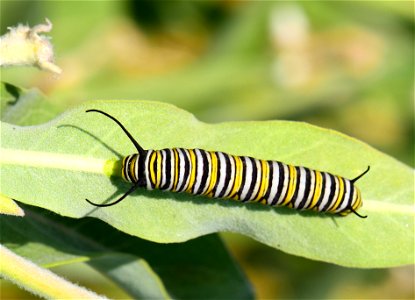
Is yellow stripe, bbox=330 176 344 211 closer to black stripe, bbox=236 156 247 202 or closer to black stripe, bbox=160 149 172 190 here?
black stripe, bbox=236 156 247 202

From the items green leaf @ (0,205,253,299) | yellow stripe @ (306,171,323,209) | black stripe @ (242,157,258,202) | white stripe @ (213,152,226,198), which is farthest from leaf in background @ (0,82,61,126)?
yellow stripe @ (306,171,323,209)

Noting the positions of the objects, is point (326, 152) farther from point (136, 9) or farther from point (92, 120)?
point (136, 9)

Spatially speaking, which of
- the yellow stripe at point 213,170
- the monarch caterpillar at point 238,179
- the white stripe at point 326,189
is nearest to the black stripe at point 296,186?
the monarch caterpillar at point 238,179

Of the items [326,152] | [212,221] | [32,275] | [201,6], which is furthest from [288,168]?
[201,6]

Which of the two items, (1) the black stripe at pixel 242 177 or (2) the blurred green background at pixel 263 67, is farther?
(2) the blurred green background at pixel 263 67

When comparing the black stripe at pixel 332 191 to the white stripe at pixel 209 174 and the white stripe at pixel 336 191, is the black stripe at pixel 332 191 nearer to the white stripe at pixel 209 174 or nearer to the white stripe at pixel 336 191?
the white stripe at pixel 336 191
